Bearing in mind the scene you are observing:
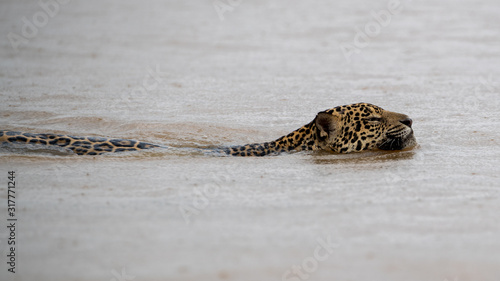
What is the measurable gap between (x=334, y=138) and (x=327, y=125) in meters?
0.21

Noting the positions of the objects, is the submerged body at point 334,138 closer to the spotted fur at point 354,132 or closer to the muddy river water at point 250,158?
the spotted fur at point 354,132

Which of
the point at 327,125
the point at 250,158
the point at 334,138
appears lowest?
the point at 250,158

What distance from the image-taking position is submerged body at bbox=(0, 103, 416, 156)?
8656 millimetres

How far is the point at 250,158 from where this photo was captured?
8.68 m

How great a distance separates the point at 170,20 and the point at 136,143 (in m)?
12.1

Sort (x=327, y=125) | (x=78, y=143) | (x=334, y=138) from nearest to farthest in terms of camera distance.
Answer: (x=327, y=125)
(x=334, y=138)
(x=78, y=143)

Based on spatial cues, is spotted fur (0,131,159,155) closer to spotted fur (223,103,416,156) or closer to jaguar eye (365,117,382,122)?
spotted fur (223,103,416,156)

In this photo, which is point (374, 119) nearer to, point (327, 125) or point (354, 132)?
point (354, 132)

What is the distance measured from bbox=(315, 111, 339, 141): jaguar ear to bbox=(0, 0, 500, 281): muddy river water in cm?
26

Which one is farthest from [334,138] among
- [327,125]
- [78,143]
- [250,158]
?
[78,143]

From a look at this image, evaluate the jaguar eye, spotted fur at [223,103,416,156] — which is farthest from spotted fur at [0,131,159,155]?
the jaguar eye

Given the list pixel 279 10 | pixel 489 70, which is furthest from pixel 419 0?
pixel 489 70

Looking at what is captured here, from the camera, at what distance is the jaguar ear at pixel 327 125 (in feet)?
27.9

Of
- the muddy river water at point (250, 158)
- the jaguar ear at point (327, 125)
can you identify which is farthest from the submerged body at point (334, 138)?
the muddy river water at point (250, 158)
